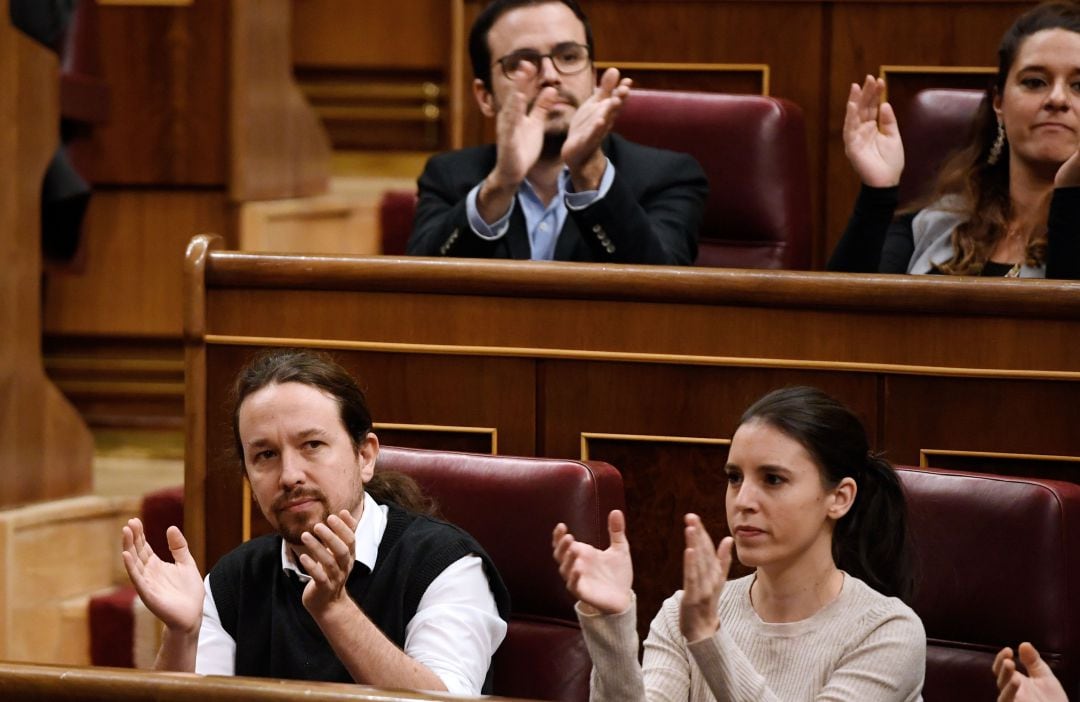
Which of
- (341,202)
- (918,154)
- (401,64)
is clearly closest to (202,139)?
(341,202)

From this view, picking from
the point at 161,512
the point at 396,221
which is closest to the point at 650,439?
the point at 161,512

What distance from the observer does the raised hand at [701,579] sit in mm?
783

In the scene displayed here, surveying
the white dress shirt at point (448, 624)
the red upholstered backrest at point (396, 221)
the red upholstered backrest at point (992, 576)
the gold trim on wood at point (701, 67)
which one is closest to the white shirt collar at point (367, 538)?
the white dress shirt at point (448, 624)

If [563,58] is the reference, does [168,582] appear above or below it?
below

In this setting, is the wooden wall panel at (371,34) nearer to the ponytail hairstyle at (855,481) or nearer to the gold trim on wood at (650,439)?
the gold trim on wood at (650,439)

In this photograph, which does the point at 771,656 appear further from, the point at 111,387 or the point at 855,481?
the point at 111,387

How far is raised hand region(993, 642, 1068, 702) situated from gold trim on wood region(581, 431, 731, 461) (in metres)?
0.34

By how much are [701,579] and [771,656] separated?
118mm

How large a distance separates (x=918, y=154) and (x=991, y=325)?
0.47 metres

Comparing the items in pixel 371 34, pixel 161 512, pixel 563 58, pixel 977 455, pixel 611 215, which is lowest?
pixel 161 512

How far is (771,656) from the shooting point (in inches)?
34.8

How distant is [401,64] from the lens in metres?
2.18

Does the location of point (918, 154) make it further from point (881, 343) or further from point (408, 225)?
point (408, 225)

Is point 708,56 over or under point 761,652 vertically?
over
